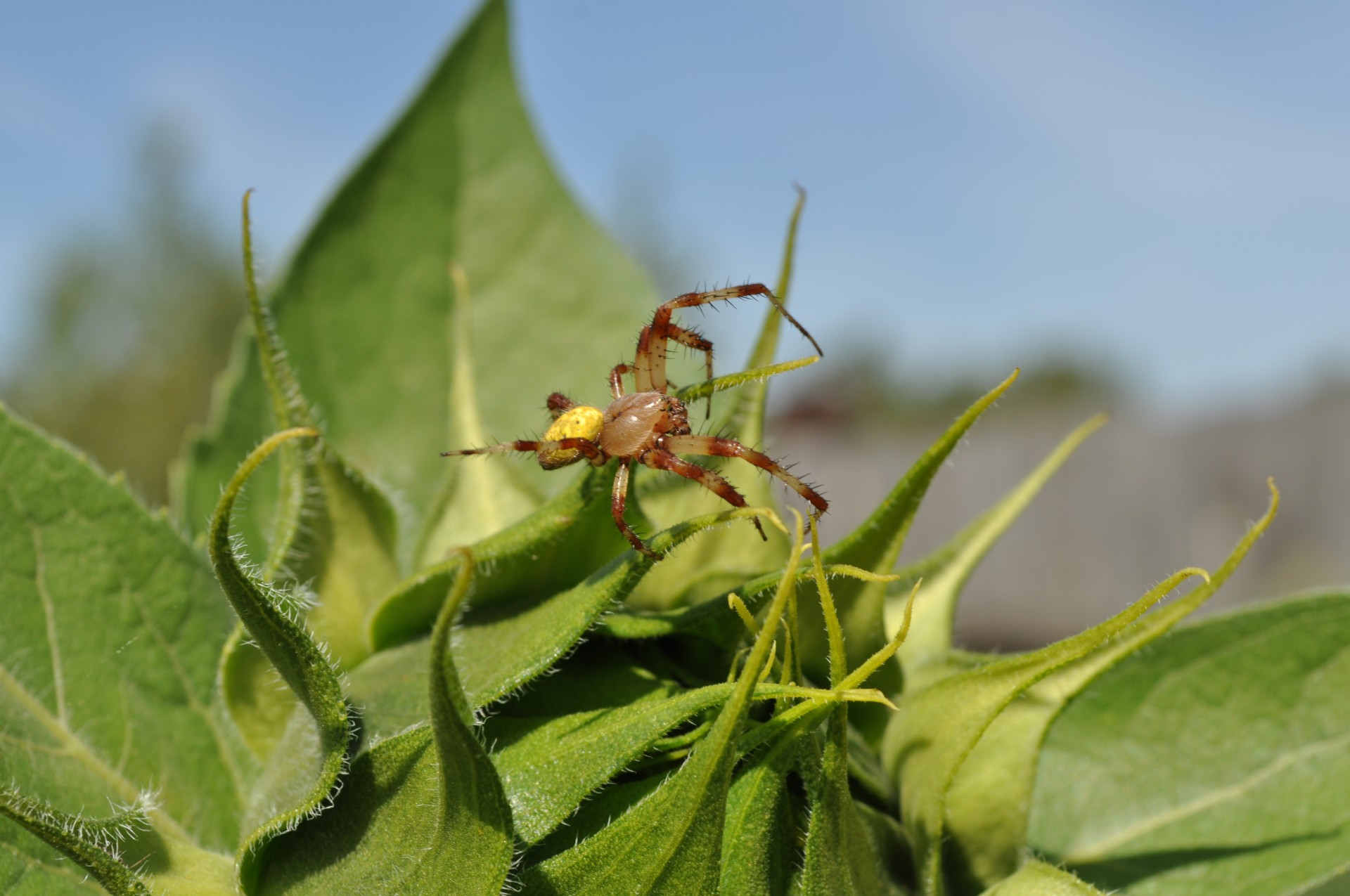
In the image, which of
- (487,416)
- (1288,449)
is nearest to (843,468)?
(1288,449)

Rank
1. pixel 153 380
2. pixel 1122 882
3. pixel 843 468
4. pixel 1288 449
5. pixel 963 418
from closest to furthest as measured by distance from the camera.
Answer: pixel 963 418 → pixel 1122 882 → pixel 1288 449 → pixel 843 468 → pixel 153 380

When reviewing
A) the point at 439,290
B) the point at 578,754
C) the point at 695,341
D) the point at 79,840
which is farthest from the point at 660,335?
the point at 79,840

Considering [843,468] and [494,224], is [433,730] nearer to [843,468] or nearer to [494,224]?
[494,224]

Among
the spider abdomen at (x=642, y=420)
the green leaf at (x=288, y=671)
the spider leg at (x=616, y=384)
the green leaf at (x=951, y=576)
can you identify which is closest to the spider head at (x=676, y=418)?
the spider abdomen at (x=642, y=420)

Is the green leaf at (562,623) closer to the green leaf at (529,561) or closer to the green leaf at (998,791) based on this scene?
the green leaf at (529,561)

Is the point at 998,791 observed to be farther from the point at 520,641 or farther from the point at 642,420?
the point at 642,420

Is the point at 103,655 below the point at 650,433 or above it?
below

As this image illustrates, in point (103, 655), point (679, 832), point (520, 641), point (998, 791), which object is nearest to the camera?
point (679, 832)
